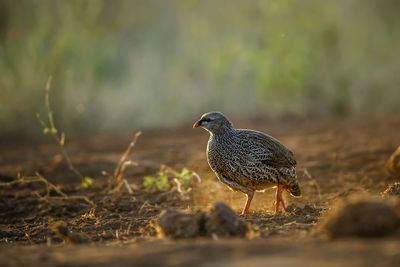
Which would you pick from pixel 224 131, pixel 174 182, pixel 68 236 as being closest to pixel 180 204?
pixel 174 182

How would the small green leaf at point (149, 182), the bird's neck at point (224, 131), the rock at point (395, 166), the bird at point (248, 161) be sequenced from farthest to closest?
the small green leaf at point (149, 182) → the rock at point (395, 166) → the bird's neck at point (224, 131) → the bird at point (248, 161)

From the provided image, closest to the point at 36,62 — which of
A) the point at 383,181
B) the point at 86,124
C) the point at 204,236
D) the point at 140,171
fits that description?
the point at 86,124

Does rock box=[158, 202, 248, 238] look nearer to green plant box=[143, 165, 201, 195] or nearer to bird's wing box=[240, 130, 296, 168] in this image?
bird's wing box=[240, 130, 296, 168]

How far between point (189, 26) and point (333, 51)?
6.56 meters

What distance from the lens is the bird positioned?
577cm

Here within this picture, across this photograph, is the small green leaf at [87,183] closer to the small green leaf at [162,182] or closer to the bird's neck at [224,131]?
the small green leaf at [162,182]

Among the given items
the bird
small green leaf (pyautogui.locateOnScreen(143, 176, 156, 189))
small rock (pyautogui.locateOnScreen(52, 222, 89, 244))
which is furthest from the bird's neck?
small rock (pyautogui.locateOnScreen(52, 222, 89, 244))

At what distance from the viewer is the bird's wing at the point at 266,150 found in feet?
19.1

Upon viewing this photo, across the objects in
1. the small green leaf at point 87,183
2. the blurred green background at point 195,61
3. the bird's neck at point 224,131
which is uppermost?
the blurred green background at point 195,61

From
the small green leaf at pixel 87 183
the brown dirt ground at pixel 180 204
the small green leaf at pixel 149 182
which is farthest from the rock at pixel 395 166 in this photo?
the small green leaf at pixel 87 183

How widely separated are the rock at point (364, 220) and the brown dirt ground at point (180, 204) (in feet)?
0.24

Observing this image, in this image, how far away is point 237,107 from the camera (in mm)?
19062

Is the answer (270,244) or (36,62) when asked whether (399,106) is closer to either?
(36,62)

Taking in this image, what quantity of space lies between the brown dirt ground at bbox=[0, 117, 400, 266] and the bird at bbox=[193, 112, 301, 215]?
0.35 m
